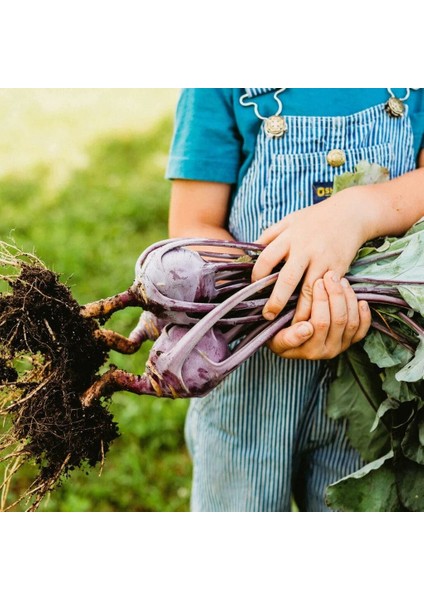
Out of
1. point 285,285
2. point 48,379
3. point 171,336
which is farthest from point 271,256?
point 48,379

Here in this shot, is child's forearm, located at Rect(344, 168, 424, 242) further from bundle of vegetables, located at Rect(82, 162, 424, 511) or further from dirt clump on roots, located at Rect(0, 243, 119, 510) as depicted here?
dirt clump on roots, located at Rect(0, 243, 119, 510)

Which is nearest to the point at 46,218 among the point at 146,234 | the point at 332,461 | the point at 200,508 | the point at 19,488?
the point at 146,234

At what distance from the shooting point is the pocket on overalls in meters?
1.56

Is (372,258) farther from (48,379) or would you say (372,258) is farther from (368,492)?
(48,379)

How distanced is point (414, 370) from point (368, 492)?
0.41 m

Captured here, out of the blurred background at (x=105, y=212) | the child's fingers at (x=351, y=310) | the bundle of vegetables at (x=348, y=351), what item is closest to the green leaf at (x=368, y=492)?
the bundle of vegetables at (x=348, y=351)

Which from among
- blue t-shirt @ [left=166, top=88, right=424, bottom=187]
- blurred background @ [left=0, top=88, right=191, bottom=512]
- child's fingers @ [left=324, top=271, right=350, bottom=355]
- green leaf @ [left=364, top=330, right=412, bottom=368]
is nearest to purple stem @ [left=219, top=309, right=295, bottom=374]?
child's fingers @ [left=324, top=271, right=350, bottom=355]

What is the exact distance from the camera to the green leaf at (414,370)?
4.37 feet

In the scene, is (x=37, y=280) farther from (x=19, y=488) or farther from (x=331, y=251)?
(x=19, y=488)

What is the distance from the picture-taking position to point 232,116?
1602 mm

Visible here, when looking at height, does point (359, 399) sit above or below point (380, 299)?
below

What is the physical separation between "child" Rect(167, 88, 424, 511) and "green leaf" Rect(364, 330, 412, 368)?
69 millimetres

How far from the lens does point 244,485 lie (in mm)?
1748
